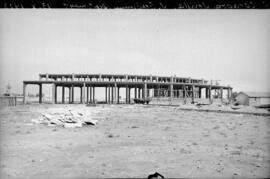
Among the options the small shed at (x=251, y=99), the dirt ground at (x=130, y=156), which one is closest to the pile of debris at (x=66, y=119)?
the dirt ground at (x=130, y=156)

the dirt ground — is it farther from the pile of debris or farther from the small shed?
the small shed

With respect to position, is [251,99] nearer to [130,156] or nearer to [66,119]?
[66,119]

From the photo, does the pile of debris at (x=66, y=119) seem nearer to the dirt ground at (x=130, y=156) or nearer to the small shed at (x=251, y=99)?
the dirt ground at (x=130, y=156)

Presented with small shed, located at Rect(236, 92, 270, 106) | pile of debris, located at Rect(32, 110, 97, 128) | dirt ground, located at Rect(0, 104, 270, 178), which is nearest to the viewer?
dirt ground, located at Rect(0, 104, 270, 178)

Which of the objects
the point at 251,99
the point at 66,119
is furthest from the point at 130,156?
the point at 251,99

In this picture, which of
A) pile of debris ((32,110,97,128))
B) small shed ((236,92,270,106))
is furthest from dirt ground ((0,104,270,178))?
small shed ((236,92,270,106))

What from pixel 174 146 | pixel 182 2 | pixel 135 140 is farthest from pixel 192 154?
pixel 182 2

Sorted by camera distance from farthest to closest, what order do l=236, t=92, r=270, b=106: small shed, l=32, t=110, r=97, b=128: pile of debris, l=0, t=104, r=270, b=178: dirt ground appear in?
l=236, t=92, r=270, b=106: small shed
l=32, t=110, r=97, b=128: pile of debris
l=0, t=104, r=270, b=178: dirt ground

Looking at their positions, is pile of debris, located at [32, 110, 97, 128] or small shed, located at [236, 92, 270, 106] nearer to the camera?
pile of debris, located at [32, 110, 97, 128]

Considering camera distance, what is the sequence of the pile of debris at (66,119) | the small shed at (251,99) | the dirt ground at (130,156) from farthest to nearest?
1. the small shed at (251,99)
2. the pile of debris at (66,119)
3. the dirt ground at (130,156)

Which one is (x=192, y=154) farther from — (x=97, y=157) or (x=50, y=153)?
(x=50, y=153)

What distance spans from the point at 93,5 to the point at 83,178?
4.13m

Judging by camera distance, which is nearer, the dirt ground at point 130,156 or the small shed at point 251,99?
the dirt ground at point 130,156

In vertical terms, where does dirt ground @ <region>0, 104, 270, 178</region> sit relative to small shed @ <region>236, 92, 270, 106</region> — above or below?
above
